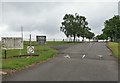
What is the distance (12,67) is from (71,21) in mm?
92060

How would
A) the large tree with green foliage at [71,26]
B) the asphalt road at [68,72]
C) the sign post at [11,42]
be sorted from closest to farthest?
the asphalt road at [68,72], the sign post at [11,42], the large tree with green foliage at [71,26]

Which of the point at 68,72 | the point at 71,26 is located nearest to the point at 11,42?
the point at 68,72

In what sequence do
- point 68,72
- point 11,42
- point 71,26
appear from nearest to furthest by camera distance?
1. point 68,72
2. point 11,42
3. point 71,26

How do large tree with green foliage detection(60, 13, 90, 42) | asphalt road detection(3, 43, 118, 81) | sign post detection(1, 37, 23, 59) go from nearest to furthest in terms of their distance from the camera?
asphalt road detection(3, 43, 118, 81) < sign post detection(1, 37, 23, 59) < large tree with green foliage detection(60, 13, 90, 42)

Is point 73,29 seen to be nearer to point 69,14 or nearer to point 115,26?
point 69,14

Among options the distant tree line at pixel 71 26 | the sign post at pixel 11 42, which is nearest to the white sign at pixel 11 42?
the sign post at pixel 11 42

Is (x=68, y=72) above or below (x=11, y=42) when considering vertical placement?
below

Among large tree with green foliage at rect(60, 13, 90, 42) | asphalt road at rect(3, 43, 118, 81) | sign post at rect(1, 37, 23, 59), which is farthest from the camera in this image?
large tree with green foliage at rect(60, 13, 90, 42)

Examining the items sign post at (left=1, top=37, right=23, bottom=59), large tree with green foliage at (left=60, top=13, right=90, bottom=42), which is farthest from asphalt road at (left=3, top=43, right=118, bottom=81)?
large tree with green foliage at (left=60, top=13, right=90, bottom=42)

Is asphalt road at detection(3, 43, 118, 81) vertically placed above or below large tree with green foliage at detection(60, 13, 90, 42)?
below

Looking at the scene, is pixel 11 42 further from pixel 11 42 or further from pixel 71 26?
pixel 71 26

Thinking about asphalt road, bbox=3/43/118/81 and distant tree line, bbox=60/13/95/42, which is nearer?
asphalt road, bbox=3/43/118/81

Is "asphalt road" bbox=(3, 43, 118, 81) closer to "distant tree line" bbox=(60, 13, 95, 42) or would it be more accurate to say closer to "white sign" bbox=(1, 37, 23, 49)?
"white sign" bbox=(1, 37, 23, 49)

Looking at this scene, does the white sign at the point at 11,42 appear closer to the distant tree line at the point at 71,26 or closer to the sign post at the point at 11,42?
the sign post at the point at 11,42
